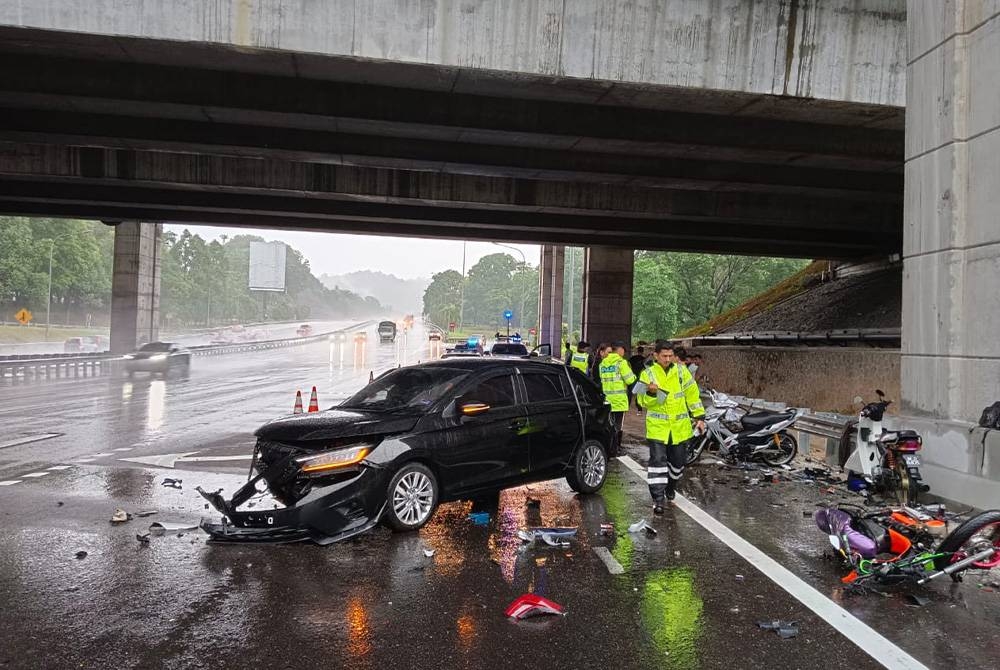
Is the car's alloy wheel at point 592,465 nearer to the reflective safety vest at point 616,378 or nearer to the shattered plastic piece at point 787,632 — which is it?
the reflective safety vest at point 616,378

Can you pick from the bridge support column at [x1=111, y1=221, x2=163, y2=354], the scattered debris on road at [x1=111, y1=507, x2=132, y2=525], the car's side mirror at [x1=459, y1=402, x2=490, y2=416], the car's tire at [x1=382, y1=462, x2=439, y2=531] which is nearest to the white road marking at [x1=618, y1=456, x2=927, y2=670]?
the car's side mirror at [x1=459, y1=402, x2=490, y2=416]

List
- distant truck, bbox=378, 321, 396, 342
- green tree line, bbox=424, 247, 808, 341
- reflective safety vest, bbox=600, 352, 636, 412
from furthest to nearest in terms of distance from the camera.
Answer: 1. distant truck, bbox=378, 321, 396, 342
2. green tree line, bbox=424, 247, 808, 341
3. reflective safety vest, bbox=600, 352, 636, 412

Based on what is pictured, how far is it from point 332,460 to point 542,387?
2952mm

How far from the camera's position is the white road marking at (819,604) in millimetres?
4273

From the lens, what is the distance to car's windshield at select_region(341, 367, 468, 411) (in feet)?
24.1

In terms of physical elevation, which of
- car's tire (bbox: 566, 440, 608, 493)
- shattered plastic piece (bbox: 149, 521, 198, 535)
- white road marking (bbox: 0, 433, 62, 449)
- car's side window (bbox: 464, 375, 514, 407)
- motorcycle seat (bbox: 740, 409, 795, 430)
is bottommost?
white road marking (bbox: 0, 433, 62, 449)

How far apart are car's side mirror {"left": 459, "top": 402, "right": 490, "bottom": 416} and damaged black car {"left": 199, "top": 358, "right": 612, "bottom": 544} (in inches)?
0.5

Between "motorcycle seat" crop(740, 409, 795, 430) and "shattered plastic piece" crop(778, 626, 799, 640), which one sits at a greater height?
"motorcycle seat" crop(740, 409, 795, 430)

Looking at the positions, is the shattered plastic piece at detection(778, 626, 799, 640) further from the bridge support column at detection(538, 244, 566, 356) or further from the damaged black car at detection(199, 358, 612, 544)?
the bridge support column at detection(538, 244, 566, 356)

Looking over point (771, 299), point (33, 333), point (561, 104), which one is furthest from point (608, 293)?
point (33, 333)

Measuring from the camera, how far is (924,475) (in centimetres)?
→ 823

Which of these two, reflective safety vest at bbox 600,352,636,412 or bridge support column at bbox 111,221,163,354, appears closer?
reflective safety vest at bbox 600,352,636,412

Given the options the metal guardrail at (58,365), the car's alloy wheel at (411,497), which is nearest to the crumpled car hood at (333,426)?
the car's alloy wheel at (411,497)

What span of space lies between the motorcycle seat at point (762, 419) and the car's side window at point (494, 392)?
513 centimetres
